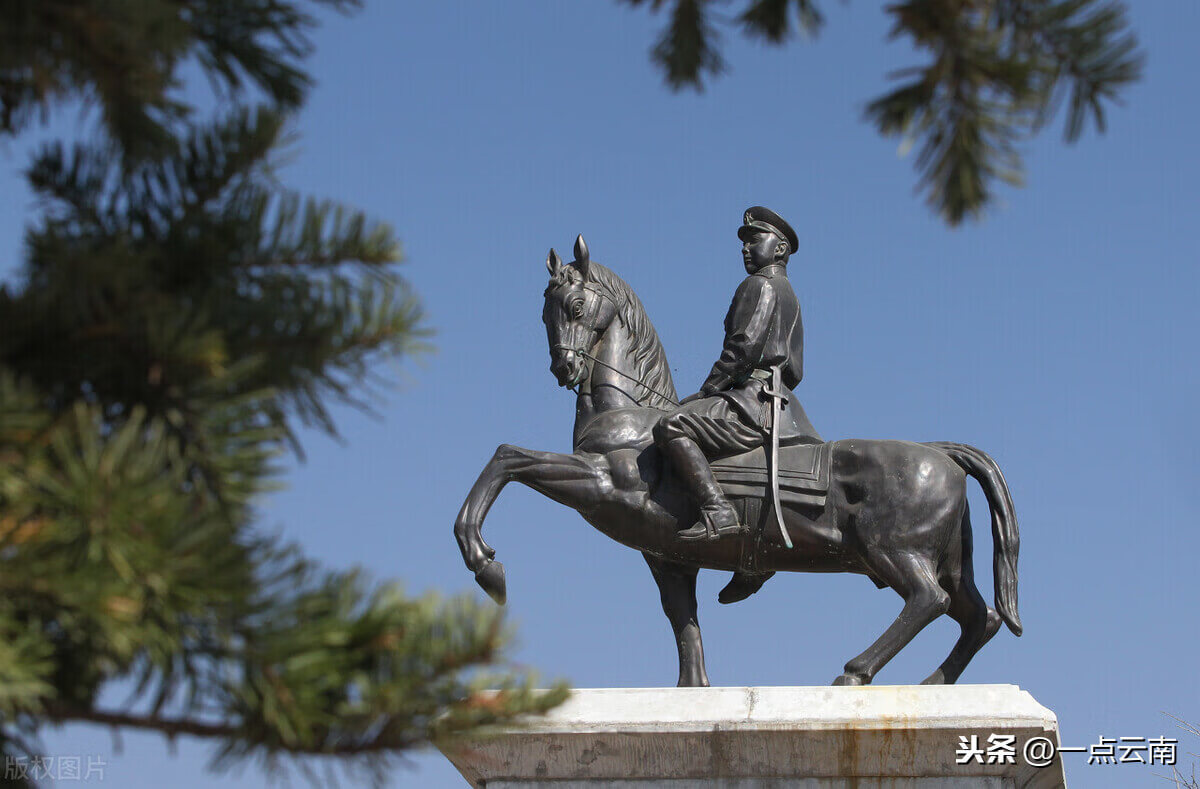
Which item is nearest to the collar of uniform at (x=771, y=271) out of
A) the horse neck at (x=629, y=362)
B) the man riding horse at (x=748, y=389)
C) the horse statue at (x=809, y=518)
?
the man riding horse at (x=748, y=389)

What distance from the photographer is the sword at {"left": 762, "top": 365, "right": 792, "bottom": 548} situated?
8.12 m

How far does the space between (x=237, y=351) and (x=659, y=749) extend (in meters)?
5.03

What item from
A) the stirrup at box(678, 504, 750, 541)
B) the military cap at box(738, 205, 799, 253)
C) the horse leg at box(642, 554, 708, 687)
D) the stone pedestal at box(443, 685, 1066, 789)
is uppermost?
the military cap at box(738, 205, 799, 253)

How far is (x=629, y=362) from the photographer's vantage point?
902cm

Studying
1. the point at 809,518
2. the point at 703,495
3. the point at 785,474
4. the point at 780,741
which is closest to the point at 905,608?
the point at 809,518

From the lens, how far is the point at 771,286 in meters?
8.81

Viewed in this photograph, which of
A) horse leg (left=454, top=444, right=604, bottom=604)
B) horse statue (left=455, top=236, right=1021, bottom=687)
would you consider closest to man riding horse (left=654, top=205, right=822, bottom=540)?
horse statue (left=455, top=236, right=1021, bottom=687)

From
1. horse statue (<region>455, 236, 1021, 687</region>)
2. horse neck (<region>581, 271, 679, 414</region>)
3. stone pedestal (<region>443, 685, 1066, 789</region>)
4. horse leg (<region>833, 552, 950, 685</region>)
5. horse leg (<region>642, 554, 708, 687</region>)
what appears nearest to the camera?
stone pedestal (<region>443, 685, 1066, 789</region>)

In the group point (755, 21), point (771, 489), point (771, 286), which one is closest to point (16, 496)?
point (755, 21)

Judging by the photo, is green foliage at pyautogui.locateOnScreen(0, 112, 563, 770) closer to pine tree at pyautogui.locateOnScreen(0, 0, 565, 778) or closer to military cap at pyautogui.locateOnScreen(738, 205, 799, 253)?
pine tree at pyautogui.locateOnScreen(0, 0, 565, 778)

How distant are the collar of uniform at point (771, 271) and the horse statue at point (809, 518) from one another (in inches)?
41.6

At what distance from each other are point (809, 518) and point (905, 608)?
72 cm

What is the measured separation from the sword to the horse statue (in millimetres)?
47

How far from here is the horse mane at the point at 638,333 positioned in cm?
903
